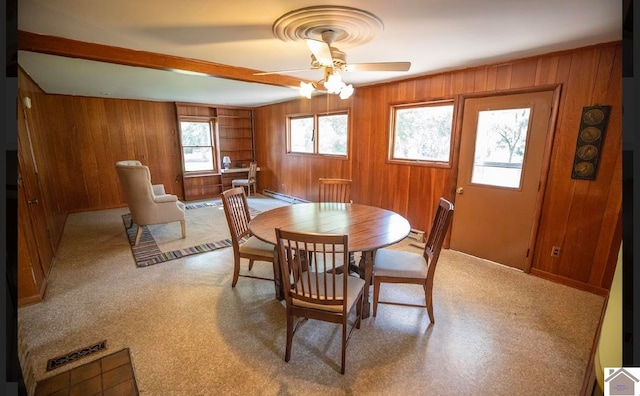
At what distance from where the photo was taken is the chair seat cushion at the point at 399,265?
2.06m

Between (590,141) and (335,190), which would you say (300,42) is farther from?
(590,141)

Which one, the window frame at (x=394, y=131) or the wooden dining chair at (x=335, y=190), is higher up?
the window frame at (x=394, y=131)

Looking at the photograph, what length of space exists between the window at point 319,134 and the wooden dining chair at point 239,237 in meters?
2.48

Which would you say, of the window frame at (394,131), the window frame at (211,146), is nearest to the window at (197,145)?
the window frame at (211,146)

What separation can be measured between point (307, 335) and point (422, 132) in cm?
295

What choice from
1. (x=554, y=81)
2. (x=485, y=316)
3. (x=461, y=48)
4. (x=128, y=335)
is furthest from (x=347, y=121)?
(x=128, y=335)

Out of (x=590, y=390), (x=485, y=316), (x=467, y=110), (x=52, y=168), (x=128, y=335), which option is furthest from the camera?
(x=52, y=168)

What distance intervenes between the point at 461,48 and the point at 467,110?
0.89 metres

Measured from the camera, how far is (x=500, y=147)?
2982 millimetres

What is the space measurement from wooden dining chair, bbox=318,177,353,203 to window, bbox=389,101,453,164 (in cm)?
110

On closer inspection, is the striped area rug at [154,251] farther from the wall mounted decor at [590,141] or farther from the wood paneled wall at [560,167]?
the wall mounted decor at [590,141]

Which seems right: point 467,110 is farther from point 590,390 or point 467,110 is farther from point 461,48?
point 590,390

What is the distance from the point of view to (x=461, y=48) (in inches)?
96.0

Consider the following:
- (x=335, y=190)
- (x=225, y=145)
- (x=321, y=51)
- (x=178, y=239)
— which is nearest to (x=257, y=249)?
(x=335, y=190)
